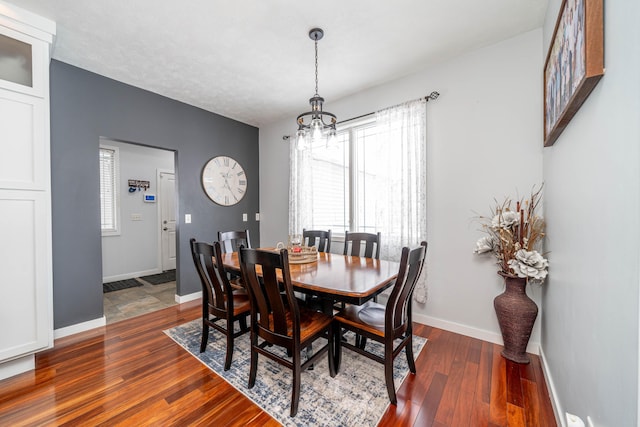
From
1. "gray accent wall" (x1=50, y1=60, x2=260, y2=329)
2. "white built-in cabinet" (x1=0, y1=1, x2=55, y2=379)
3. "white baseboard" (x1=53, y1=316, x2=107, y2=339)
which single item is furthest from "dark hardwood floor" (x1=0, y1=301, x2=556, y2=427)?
"gray accent wall" (x1=50, y1=60, x2=260, y2=329)

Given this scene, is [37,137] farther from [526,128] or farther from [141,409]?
[526,128]

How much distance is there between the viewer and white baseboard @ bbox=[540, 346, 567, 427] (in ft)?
4.78

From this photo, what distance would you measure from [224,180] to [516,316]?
3867mm

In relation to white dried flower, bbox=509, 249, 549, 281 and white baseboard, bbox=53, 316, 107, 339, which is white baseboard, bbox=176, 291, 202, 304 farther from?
white dried flower, bbox=509, 249, 549, 281

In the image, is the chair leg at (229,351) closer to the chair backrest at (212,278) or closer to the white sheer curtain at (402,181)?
the chair backrest at (212,278)

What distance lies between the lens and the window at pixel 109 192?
437 cm

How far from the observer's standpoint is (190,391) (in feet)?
5.89

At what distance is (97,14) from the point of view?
1.98m

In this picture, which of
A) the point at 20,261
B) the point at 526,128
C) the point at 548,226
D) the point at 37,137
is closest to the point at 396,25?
the point at 526,128

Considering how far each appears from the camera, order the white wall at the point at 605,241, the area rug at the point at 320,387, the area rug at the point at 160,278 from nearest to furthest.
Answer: the white wall at the point at 605,241 → the area rug at the point at 320,387 → the area rug at the point at 160,278

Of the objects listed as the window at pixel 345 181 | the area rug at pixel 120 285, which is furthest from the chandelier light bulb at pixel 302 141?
the area rug at pixel 120 285

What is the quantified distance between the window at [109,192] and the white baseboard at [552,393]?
228 inches

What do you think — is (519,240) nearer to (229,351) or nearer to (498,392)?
(498,392)

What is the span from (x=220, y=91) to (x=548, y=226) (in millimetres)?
3600
